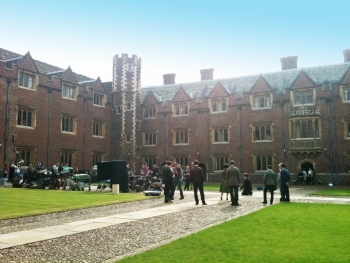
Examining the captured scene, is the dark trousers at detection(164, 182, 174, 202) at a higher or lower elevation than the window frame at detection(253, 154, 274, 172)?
lower

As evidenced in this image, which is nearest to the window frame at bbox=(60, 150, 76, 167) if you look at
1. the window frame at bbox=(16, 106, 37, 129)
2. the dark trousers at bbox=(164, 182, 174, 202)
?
the window frame at bbox=(16, 106, 37, 129)

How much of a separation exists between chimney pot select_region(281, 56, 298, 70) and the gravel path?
2769 centimetres

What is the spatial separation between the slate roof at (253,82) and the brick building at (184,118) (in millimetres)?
117

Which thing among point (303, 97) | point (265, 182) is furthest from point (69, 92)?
point (265, 182)

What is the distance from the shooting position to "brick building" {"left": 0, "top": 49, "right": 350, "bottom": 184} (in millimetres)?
27688

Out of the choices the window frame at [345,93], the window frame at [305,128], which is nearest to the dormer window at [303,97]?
the window frame at [305,128]

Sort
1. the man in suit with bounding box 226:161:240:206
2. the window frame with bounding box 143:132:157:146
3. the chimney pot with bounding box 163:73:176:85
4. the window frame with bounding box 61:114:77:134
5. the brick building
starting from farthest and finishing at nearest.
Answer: the chimney pot with bounding box 163:73:176:85
the window frame with bounding box 143:132:157:146
the window frame with bounding box 61:114:77:134
the brick building
the man in suit with bounding box 226:161:240:206

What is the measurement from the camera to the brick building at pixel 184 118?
2769cm

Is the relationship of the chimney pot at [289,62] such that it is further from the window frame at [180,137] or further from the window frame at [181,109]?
the window frame at [180,137]

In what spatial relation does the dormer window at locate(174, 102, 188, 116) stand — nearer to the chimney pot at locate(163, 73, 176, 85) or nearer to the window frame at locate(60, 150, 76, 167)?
the chimney pot at locate(163, 73, 176, 85)

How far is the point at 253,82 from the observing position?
116 ft

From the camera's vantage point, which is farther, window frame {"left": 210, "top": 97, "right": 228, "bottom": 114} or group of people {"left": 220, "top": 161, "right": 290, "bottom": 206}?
window frame {"left": 210, "top": 97, "right": 228, "bottom": 114}

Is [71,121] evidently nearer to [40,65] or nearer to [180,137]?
[40,65]

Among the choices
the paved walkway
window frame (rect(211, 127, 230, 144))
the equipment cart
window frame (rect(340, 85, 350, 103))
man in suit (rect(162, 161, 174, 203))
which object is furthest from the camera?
window frame (rect(211, 127, 230, 144))
